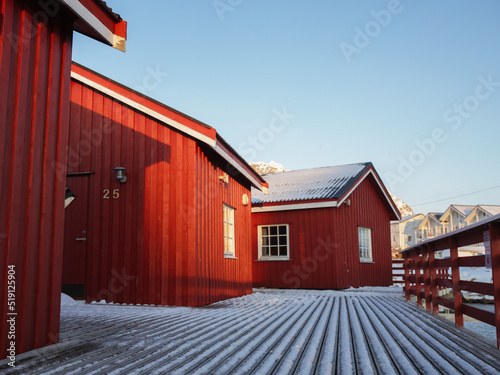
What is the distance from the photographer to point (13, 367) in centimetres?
270

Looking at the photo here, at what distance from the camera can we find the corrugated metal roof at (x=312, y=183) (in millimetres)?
11891

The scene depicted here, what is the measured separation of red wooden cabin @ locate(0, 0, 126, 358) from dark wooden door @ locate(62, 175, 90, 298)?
12.4 feet

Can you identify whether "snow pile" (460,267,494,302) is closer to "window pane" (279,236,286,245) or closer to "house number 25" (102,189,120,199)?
"window pane" (279,236,286,245)

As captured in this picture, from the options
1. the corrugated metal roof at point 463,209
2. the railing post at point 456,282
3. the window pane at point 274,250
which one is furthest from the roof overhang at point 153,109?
the corrugated metal roof at point 463,209

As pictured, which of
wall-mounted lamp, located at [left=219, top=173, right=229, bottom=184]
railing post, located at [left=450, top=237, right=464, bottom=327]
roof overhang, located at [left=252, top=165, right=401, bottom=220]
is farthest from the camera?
roof overhang, located at [left=252, top=165, right=401, bottom=220]

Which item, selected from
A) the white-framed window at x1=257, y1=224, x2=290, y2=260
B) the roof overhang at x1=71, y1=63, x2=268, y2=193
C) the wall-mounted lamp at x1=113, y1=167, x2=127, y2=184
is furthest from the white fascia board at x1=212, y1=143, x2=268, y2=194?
the white-framed window at x1=257, y1=224, x2=290, y2=260

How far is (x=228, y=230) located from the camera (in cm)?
882

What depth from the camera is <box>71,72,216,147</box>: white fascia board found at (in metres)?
6.69

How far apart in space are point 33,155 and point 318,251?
922 centimetres

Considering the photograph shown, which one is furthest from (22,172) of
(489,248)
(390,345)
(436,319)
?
(436,319)

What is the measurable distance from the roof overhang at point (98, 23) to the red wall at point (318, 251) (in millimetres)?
8275

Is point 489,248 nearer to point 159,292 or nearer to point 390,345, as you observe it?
point 390,345

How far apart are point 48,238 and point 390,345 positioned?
3.05 metres

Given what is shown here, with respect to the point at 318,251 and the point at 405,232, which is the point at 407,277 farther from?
the point at 405,232
